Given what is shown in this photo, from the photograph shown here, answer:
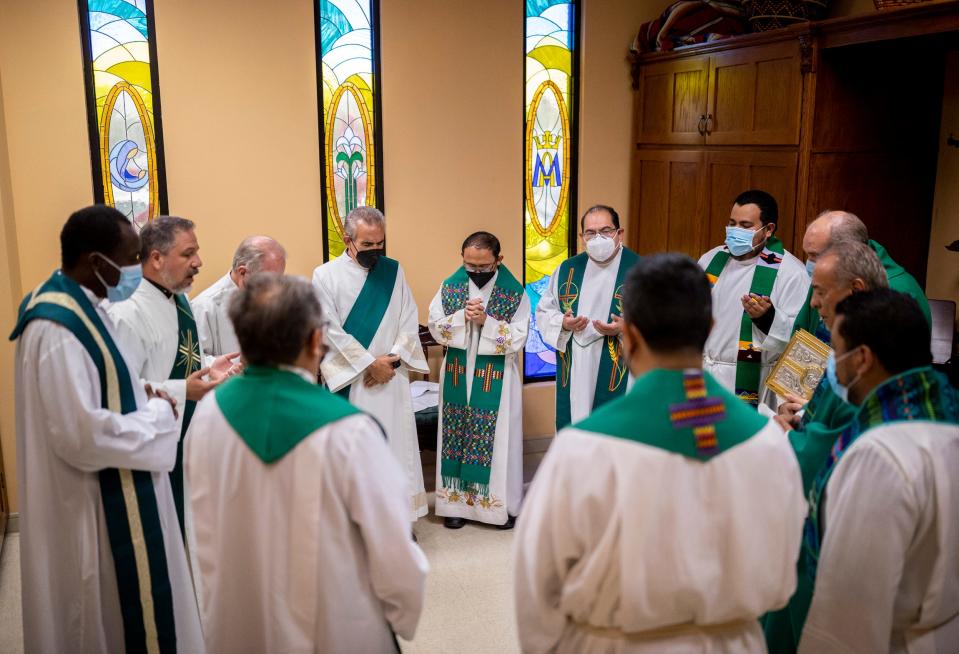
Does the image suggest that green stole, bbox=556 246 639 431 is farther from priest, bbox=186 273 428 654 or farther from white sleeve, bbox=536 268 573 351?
priest, bbox=186 273 428 654

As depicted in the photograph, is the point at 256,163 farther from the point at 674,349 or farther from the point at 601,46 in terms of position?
the point at 674,349

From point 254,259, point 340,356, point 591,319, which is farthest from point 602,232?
point 254,259

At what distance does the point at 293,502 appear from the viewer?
176cm

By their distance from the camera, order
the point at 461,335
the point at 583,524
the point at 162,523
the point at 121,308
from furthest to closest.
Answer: the point at 461,335 → the point at 121,308 → the point at 162,523 → the point at 583,524

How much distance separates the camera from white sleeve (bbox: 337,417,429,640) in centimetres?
175

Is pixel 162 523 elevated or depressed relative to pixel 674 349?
depressed

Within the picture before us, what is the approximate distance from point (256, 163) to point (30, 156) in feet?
3.55

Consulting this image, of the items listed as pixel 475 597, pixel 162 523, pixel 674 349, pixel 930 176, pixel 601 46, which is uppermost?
pixel 601 46

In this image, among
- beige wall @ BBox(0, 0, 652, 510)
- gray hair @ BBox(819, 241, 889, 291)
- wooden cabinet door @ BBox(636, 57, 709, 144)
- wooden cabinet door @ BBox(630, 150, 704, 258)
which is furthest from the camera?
wooden cabinet door @ BBox(630, 150, 704, 258)

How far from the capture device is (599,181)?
5.44 m

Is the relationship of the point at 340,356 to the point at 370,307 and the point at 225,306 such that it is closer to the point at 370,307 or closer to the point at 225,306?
the point at 370,307

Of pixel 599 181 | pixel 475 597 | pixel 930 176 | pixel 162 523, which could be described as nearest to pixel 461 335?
pixel 475 597

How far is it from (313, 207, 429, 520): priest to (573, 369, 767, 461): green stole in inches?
105

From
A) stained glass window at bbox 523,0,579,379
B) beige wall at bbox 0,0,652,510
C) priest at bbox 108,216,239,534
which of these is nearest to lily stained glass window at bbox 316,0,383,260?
beige wall at bbox 0,0,652,510
